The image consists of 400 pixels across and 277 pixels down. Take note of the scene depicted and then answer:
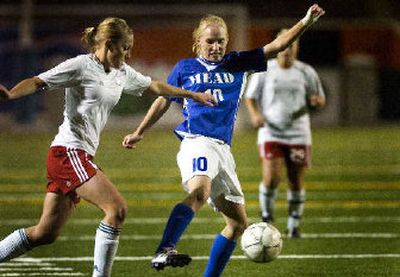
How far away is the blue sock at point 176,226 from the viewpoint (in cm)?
790

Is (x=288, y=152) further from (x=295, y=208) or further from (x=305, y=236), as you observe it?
(x=305, y=236)

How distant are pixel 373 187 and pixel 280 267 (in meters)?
7.72

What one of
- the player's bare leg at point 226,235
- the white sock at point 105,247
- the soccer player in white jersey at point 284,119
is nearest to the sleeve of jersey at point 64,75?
the white sock at point 105,247

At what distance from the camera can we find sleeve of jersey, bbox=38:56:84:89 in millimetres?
7863

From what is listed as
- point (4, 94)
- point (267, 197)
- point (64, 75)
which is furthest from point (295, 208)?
point (4, 94)

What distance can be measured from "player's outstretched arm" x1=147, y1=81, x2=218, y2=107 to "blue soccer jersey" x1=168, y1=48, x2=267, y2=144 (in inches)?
17.9

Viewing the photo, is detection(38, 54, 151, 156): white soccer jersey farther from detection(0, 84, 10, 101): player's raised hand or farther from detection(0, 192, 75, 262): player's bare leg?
detection(0, 84, 10, 101): player's raised hand

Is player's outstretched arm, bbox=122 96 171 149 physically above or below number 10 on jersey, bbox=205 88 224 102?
below

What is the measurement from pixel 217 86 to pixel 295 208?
12.3 feet

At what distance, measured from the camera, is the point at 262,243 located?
29.4ft

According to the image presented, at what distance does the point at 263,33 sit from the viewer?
117 feet

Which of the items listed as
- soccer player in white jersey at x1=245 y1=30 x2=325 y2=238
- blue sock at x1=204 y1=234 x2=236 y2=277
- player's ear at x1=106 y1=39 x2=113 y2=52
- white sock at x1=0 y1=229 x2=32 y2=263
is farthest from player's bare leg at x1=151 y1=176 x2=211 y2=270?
soccer player in white jersey at x1=245 y1=30 x2=325 y2=238

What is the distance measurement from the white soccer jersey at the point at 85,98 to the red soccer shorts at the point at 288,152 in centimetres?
474

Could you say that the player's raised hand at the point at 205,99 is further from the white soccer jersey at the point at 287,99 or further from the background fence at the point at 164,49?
the background fence at the point at 164,49
